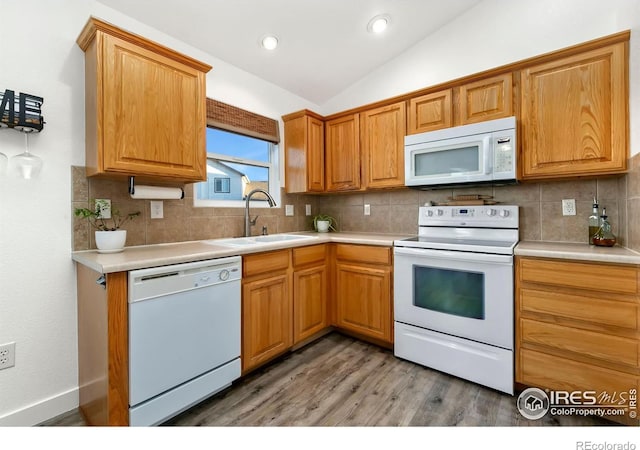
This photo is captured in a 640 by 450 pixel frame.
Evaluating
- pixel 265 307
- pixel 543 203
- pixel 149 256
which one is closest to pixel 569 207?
pixel 543 203

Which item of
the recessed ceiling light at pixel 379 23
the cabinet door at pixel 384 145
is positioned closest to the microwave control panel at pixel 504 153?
the cabinet door at pixel 384 145

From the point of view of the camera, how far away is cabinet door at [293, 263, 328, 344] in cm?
237

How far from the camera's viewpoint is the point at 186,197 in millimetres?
2291

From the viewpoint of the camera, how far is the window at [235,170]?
8.36 ft

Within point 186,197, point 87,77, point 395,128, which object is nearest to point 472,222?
point 395,128

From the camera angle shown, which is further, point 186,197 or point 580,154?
point 186,197

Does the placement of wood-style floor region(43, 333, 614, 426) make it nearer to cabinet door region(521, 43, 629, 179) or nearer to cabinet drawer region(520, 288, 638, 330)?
cabinet drawer region(520, 288, 638, 330)

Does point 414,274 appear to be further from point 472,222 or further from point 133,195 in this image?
point 133,195

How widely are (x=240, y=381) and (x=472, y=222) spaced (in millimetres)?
2072

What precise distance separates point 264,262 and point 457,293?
1.33 meters

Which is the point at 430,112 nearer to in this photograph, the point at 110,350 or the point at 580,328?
the point at 580,328

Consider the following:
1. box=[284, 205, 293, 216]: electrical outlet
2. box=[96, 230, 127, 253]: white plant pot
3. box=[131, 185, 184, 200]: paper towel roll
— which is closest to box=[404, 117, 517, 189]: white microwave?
box=[284, 205, 293, 216]: electrical outlet

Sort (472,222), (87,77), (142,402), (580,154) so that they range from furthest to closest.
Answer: (472,222) → (580,154) → (87,77) → (142,402)

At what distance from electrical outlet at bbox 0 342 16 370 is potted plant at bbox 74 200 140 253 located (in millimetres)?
617
